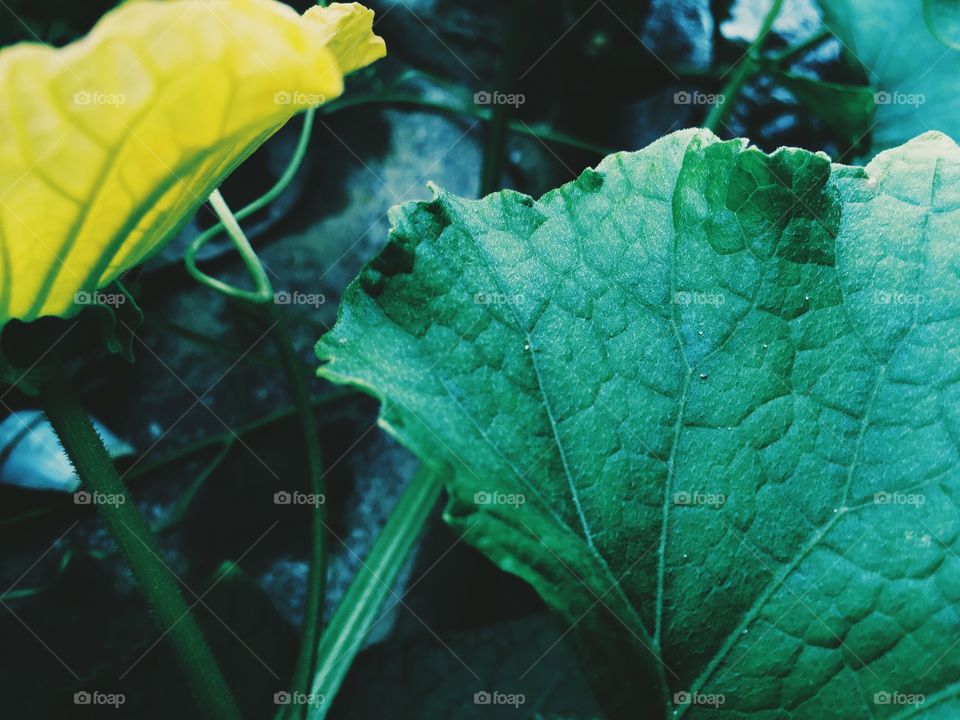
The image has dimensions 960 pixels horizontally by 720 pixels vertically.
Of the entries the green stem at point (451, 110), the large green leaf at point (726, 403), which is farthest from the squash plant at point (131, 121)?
the green stem at point (451, 110)

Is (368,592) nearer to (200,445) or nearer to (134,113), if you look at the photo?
(200,445)

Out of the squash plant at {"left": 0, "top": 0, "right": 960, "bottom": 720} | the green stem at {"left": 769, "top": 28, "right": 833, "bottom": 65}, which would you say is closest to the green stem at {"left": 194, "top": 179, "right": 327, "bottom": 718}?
the squash plant at {"left": 0, "top": 0, "right": 960, "bottom": 720}

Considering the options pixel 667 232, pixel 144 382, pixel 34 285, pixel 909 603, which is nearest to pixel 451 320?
pixel 667 232

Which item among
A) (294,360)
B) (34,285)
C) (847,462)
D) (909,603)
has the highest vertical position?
(294,360)

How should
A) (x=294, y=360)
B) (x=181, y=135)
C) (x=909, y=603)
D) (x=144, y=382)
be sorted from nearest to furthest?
1. (x=181, y=135)
2. (x=909, y=603)
3. (x=294, y=360)
4. (x=144, y=382)

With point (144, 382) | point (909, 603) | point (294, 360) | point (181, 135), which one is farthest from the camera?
point (144, 382)

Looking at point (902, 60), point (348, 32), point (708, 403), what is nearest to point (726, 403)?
point (708, 403)

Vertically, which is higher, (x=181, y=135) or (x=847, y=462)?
(x=181, y=135)

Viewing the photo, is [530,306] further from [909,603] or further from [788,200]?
[909,603]
